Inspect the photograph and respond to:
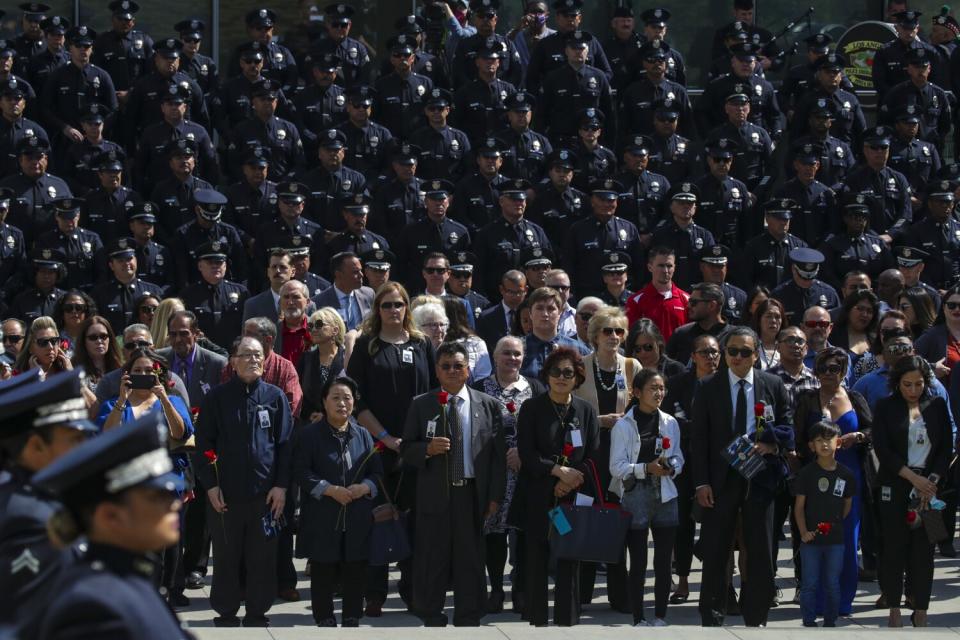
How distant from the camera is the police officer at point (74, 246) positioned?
1373 cm

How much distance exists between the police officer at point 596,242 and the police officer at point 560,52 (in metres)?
3.11

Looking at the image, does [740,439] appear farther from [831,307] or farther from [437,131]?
[437,131]

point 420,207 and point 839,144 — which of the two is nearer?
point 420,207

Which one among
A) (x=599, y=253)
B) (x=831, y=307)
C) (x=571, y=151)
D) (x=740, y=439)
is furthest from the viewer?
(x=571, y=151)

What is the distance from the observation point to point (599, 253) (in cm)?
1408

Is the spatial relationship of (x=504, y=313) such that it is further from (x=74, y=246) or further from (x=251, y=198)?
(x=74, y=246)

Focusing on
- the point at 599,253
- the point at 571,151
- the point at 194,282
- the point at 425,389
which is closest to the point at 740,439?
the point at 425,389

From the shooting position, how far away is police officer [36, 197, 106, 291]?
13727mm

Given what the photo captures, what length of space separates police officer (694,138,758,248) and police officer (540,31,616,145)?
1.78 m

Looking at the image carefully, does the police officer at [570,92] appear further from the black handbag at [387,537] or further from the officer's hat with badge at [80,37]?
the black handbag at [387,537]

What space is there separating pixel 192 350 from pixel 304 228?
3562mm

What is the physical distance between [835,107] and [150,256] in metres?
7.25

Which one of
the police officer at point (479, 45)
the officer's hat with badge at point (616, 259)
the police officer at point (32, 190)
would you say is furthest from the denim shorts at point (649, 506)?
the police officer at point (479, 45)

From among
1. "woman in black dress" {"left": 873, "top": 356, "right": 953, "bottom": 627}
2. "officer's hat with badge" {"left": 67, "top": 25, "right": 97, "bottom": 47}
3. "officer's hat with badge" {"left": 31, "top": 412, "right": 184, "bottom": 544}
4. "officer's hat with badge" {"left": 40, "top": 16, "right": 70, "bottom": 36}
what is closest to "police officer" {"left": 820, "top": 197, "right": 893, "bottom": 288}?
"woman in black dress" {"left": 873, "top": 356, "right": 953, "bottom": 627}
